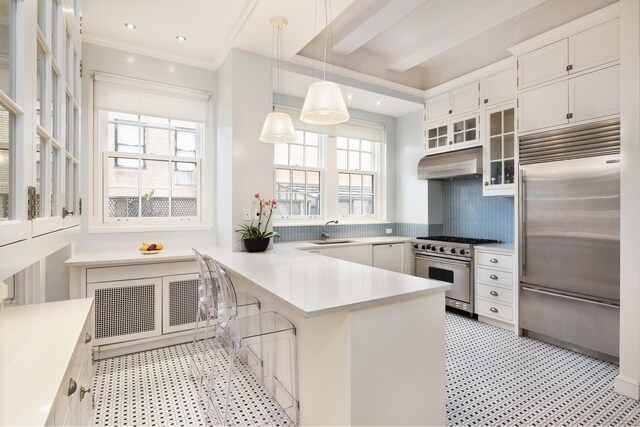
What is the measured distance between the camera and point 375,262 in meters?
4.27

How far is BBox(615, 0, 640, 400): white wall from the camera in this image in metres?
2.23

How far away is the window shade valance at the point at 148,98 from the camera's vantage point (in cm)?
330

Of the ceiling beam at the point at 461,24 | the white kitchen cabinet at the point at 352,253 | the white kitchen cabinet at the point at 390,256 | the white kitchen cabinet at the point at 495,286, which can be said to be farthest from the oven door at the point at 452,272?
the ceiling beam at the point at 461,24

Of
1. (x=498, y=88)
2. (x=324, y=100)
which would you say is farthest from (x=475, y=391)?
(x=498, y=88)

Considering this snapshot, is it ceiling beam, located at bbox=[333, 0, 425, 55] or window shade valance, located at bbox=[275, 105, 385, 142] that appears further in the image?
window shade valance, located at bbox=[275, 105, 385, 142]

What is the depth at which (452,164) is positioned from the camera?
424cm

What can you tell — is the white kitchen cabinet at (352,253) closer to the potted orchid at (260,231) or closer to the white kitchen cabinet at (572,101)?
the potted orchid at (260,231)

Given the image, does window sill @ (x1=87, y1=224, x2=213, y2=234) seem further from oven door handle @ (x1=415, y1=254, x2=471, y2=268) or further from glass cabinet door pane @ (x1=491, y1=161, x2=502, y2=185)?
glass cabinet door pane @ (x1=491, y1=161, x2=502, y2=185)

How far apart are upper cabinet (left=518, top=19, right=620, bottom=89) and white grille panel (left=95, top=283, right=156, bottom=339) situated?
4.20 meters

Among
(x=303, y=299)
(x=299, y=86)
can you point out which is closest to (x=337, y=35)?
(x=299, y=86)

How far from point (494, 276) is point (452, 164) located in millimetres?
1484

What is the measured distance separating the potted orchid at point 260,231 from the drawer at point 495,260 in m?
2.34

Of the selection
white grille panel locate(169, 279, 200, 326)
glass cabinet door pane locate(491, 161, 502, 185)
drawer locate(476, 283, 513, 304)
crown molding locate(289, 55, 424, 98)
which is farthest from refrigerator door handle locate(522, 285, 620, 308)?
white grille panel locate(169, 279, 200, 326)

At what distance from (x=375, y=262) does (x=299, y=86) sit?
2.43 metres
